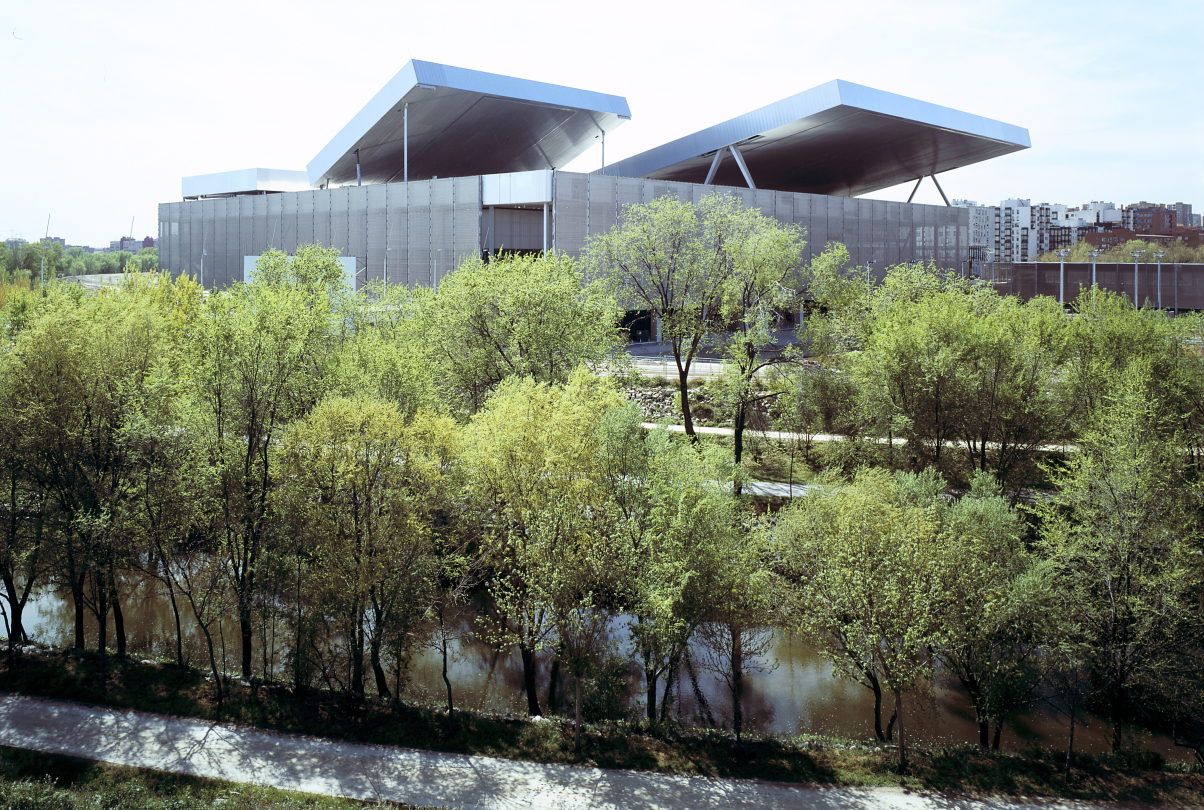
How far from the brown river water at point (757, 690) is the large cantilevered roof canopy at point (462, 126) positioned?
38978 millimetres

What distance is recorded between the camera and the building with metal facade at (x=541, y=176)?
5728 centimetres

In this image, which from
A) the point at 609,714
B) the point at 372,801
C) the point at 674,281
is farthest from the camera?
the point at 674,281

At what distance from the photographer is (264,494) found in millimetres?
21484

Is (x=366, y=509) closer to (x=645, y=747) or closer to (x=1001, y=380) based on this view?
(x=645, y=747)

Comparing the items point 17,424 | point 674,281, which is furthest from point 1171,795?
point 17,424

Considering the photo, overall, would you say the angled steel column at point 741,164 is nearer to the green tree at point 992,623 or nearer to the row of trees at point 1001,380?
the row of trees at point 1001,380

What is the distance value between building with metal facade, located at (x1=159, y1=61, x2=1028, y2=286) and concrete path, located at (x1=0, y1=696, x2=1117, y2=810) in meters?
43.4

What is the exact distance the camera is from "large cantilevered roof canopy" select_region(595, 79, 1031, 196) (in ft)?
190

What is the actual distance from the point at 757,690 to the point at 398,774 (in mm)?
10920

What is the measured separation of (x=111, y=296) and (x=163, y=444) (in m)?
12.3

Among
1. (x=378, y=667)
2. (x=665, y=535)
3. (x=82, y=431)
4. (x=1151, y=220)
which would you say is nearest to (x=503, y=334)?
(x=665, y=535)

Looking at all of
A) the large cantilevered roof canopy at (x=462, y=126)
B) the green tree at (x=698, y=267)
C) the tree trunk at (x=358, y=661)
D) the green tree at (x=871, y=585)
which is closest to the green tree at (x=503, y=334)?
the green tree at (x=698, y=267)

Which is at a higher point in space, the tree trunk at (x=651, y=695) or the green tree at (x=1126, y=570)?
the green tree at (x=1126, y=570)

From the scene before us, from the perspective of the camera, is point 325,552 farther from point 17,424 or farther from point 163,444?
point 17,424
